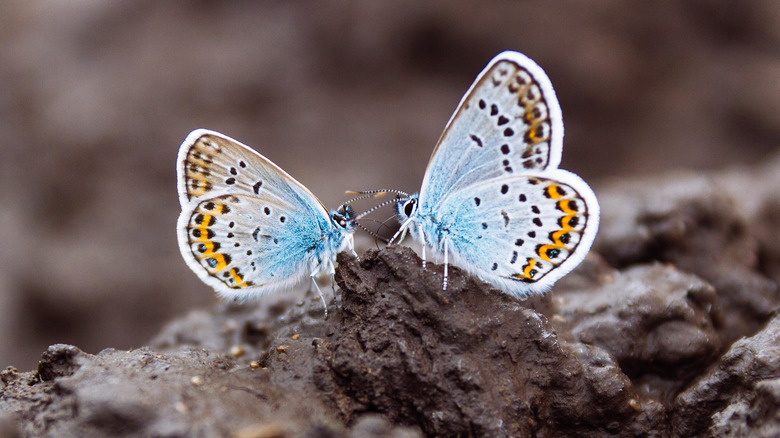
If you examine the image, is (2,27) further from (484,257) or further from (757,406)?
(757,406)

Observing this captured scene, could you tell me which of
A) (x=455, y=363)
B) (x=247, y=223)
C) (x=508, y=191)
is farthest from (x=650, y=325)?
(x=247, y=223)

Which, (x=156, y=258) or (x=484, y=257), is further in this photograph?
(x=156, y=258)

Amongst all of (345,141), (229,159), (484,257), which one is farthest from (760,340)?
(345,141)

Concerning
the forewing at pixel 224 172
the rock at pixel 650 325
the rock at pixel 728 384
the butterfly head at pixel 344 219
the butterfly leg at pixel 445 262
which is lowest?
the rock at pixel 728 384

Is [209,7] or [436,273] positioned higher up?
[209,7]

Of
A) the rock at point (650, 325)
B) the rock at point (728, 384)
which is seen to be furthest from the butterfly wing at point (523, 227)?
the rock at point (728, 384)

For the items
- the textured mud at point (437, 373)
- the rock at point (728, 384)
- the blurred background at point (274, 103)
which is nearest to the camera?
the textured mud at point (437, 373)

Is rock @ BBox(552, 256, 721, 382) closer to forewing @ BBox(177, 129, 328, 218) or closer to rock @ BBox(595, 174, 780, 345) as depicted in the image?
rock @ BBox(595, 174, 780, 345)

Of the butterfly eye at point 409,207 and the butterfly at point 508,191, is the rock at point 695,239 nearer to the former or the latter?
the butterfly at point 508,191
